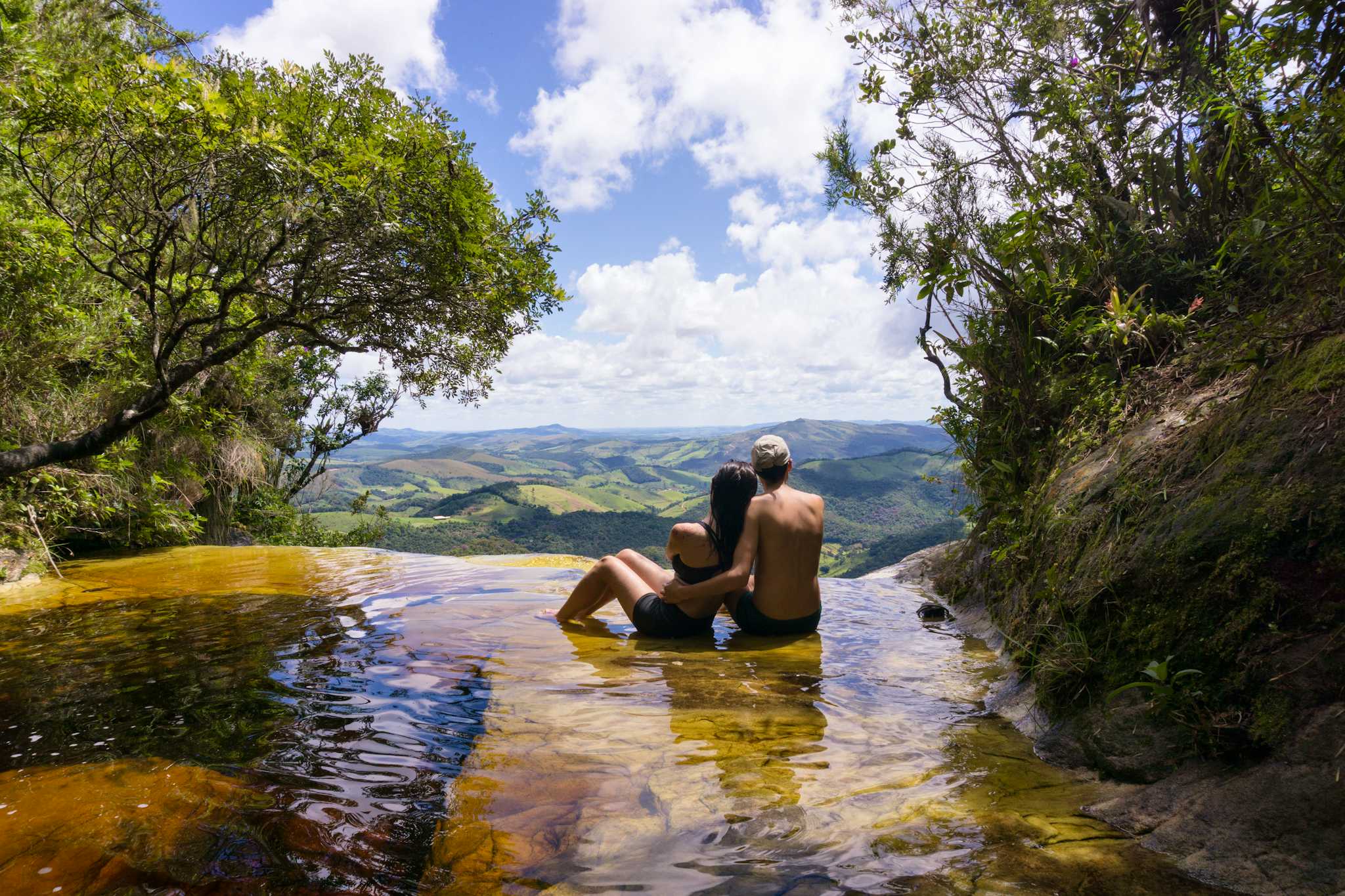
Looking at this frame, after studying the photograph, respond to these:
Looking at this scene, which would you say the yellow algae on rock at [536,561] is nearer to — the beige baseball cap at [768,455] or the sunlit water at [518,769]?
the sunlit water at [518,769]

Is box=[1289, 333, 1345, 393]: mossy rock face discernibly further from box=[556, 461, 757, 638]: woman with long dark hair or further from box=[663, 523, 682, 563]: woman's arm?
box=[663, 523, 682, 563]: woman's arm

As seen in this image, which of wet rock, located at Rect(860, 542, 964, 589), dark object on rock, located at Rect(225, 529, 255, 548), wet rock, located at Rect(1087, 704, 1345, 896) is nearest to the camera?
wet rock, located at Rect(1087, 704, 1345, 896)

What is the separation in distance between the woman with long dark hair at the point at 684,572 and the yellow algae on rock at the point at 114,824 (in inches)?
140

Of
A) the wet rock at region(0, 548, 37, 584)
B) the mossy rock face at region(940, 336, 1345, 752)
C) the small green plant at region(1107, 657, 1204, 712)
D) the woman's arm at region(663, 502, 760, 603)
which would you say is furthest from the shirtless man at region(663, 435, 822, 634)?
the wet rock at region(0, 548, 37, 584)

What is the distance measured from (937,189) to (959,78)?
146 cm

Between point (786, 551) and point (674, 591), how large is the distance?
114 cm

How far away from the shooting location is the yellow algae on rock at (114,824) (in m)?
2.21

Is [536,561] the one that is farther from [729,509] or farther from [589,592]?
[729,509]

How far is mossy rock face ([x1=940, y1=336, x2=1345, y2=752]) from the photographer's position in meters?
2.53

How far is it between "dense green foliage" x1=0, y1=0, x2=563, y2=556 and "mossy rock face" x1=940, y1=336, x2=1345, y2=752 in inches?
261

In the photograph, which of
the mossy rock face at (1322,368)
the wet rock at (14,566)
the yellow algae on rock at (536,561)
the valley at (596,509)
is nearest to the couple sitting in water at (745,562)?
the mossy rock face at (1322,368)

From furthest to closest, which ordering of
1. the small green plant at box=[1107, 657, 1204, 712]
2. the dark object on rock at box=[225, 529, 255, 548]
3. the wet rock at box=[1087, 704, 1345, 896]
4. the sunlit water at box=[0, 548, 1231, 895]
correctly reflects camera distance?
the dark object on rock at box=[225, 529, 255, 548] < the small green plant at box=[1107, 657, 1204, 712] < the sunlit water at box=[0, 548, 1231, 895] < the wet rock at box=[1087, 704, 1345, 896]

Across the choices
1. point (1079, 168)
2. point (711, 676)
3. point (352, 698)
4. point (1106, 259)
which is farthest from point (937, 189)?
point (352, 698)

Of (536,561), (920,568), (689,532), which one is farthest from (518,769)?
(920,568)
